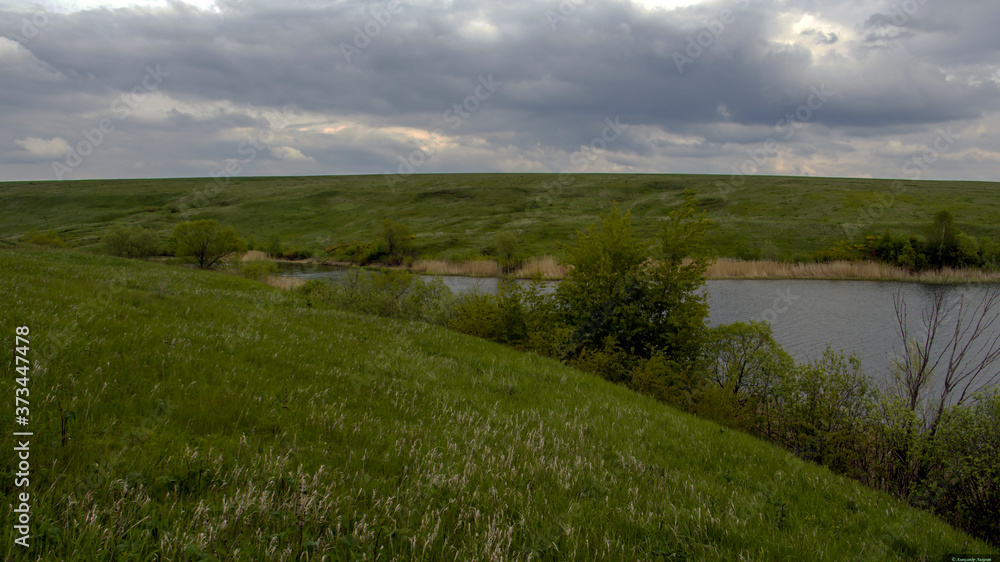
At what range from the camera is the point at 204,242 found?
65.1 meters

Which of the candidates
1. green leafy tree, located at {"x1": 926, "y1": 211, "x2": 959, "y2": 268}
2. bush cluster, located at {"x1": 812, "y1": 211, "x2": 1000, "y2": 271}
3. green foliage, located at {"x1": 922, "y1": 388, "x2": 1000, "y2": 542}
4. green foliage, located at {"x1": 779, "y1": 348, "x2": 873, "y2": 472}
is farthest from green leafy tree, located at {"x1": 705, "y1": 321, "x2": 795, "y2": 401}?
green leafy tree, located at {"x1": 926, "y1": 211, "x2": 959, "y2": 268}

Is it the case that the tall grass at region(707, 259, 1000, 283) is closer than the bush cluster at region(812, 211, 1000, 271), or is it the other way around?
the tall grass at region(707, 259, 1000, 283)

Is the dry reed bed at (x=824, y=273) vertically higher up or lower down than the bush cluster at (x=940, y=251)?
lower down

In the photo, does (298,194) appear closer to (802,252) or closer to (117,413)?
(802,252)

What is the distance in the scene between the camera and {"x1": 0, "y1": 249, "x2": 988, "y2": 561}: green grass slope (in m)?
3.05

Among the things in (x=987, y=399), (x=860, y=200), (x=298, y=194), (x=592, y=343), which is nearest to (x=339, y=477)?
(x=987, y=399)

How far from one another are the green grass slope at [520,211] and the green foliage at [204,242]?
3479 cm

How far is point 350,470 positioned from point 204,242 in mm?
73251

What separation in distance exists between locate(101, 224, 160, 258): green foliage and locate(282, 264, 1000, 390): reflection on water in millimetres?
56077

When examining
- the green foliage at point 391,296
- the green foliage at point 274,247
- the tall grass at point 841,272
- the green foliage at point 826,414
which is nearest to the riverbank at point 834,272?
the tall grass at point 841,272

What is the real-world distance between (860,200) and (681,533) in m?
139

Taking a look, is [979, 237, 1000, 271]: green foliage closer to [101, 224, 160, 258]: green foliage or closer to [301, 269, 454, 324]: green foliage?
[301, 269, 454, 324]: green foliage

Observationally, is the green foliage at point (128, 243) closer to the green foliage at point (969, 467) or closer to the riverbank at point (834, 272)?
the riverbank at point (834, 272)

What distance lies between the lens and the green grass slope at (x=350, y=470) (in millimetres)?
3051
